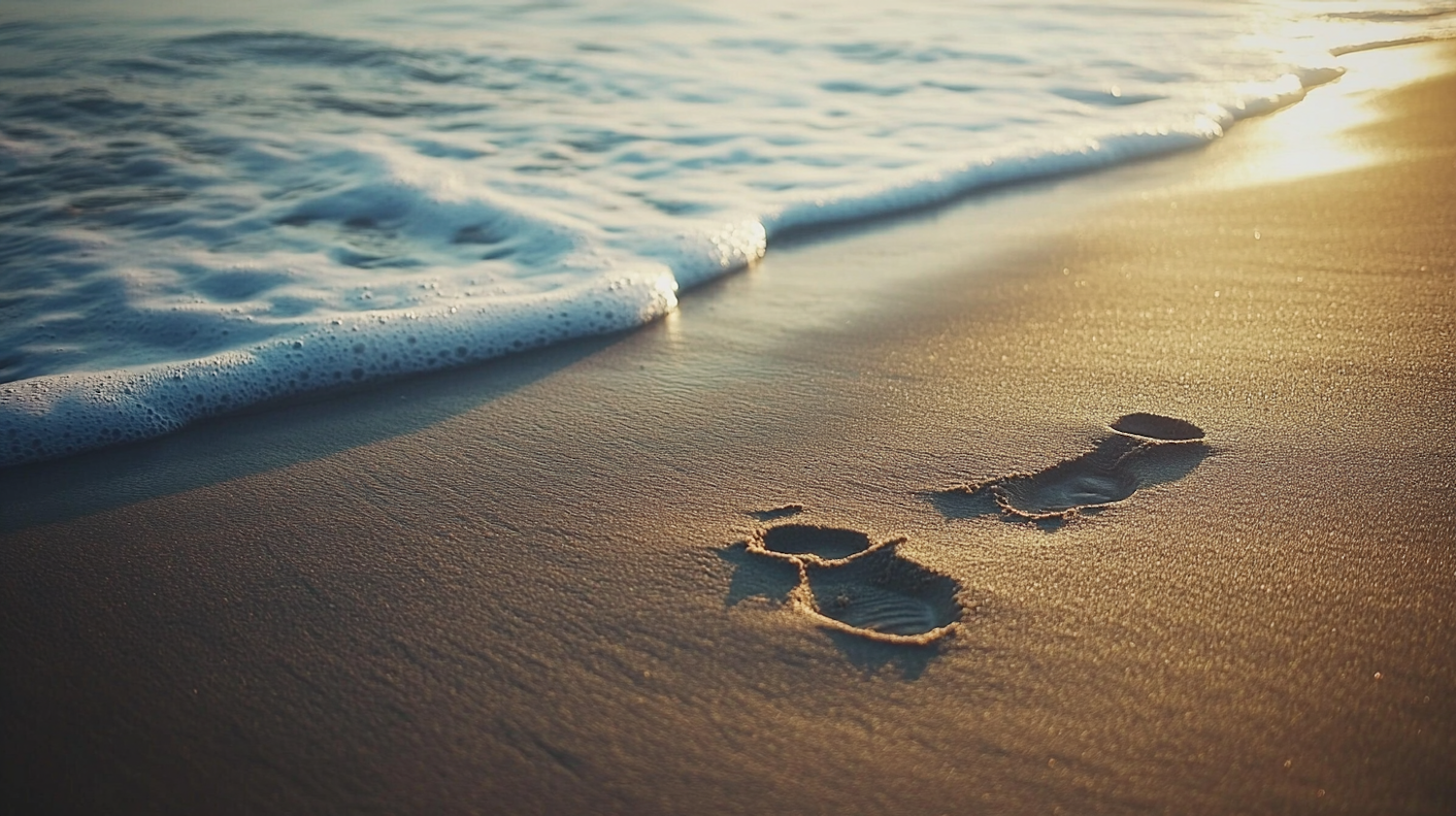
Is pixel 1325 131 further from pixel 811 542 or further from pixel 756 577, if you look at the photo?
pixel 756 577

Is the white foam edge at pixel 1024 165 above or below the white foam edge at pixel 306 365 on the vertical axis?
above

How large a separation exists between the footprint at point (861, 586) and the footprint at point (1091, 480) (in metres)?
0.21

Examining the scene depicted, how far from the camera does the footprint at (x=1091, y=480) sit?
1.90 meters

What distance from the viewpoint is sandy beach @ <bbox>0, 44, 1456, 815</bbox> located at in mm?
1342

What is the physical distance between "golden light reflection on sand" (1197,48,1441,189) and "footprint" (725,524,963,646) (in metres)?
2.95

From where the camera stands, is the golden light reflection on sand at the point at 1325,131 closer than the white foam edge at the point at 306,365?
No

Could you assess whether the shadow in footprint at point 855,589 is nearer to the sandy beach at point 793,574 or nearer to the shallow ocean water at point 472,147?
the sandy beach at point 793,574

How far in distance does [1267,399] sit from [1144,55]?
16.1 feet

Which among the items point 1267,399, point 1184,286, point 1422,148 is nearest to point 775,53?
point 1422,148

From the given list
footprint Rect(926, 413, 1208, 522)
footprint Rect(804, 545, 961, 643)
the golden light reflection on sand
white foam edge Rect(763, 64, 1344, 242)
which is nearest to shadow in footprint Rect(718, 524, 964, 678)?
footprint Rect(804, 545, 961, 643)

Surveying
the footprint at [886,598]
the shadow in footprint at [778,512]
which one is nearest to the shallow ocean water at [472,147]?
the shadow in footprint at [778,512]

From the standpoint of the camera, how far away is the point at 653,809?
4.21 ft

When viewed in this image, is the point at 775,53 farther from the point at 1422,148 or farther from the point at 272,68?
the point at 1422,148

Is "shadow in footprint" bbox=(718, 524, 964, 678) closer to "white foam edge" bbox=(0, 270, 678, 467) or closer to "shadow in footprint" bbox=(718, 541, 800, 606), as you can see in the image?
"shadow in footprint" bbox=(718, 541, 800, 606)
